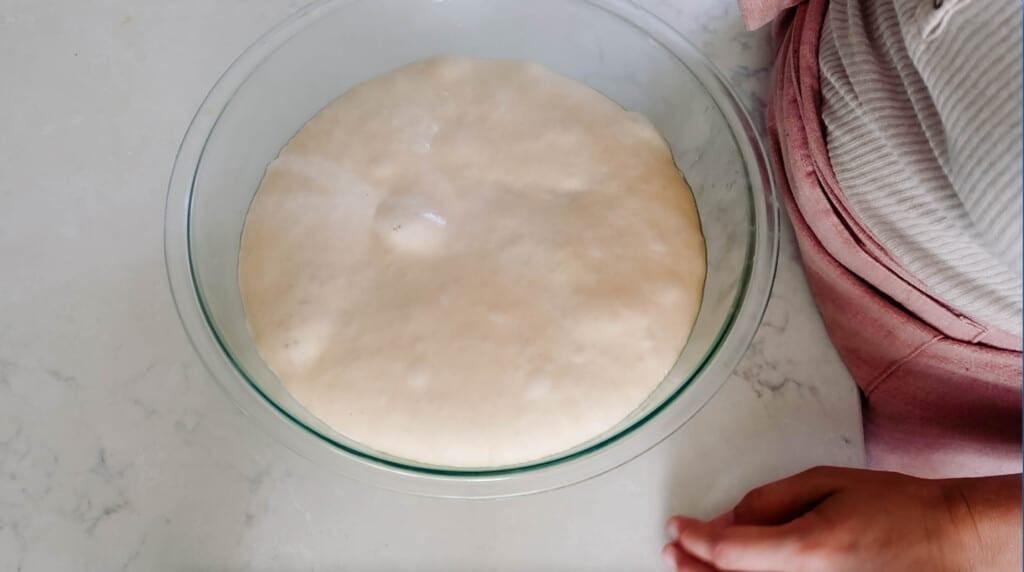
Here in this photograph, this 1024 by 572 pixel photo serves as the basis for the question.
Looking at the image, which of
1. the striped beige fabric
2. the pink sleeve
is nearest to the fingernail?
the striped beige fabric

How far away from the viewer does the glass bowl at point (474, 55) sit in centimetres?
52

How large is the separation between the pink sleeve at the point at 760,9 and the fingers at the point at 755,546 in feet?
1.31

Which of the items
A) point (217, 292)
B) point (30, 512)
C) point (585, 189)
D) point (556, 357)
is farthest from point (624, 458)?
point (30, 512)

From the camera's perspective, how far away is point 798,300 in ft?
2.15

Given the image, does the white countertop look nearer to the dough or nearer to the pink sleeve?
the dough

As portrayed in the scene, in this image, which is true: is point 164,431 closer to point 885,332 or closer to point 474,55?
point 474,55

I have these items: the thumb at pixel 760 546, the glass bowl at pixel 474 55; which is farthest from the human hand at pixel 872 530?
the glass bowl at pixel 474 55

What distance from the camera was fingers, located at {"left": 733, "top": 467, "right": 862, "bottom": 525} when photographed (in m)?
0.57

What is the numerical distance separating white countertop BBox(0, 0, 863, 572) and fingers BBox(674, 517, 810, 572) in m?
0.04

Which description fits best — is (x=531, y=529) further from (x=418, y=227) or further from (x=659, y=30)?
(x=659, y=30)

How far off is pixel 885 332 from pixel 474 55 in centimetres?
42

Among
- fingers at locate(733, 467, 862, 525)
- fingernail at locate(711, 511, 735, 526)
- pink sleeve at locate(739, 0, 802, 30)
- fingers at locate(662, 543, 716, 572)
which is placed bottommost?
fingers at locate(662, 543, 716, 572)

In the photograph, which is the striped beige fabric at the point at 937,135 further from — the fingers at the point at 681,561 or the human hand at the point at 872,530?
the fingers at the point at 681,561

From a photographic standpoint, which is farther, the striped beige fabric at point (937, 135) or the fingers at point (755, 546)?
the fingers at point (755, 546)
